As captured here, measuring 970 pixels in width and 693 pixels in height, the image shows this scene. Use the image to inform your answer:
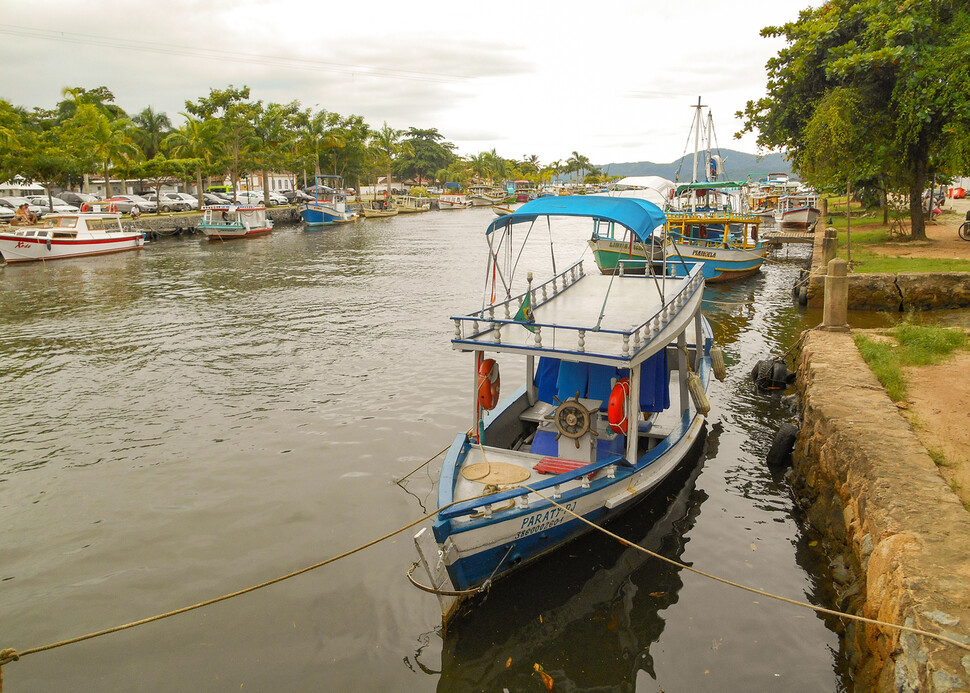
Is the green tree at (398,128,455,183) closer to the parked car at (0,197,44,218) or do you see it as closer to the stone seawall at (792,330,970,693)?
the parked car at (0,197,44,218)

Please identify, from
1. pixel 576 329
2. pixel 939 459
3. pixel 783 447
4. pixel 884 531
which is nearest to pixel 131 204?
pixel 576 329

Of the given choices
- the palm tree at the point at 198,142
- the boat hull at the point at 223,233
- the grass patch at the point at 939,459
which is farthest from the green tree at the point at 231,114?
the grass patch at the point at 939,459

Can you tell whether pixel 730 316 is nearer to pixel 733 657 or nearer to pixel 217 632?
pixel 733 657

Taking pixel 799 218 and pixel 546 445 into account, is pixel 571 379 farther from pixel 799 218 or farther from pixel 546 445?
pixel 799 218

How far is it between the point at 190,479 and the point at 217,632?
4.19 metres

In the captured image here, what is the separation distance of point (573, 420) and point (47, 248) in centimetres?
3803

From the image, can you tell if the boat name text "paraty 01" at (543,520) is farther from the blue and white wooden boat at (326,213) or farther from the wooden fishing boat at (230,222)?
the blue and white wooden boat at (326,213)

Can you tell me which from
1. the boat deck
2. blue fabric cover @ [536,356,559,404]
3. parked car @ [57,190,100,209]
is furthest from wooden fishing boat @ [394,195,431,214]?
blue fabric cover @ [536,356,559,404]

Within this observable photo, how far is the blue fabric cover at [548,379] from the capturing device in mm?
10023

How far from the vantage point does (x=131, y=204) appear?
2010 inches

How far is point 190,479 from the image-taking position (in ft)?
35.7

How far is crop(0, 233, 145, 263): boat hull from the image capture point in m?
34.6

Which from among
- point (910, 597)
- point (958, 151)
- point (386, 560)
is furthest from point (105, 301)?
point (958, 151)

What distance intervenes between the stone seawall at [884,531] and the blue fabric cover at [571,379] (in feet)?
11.7
